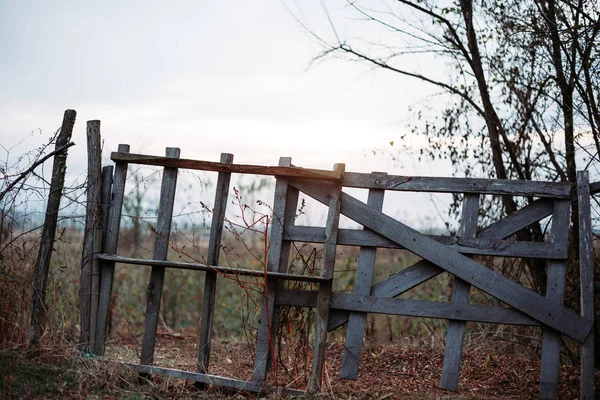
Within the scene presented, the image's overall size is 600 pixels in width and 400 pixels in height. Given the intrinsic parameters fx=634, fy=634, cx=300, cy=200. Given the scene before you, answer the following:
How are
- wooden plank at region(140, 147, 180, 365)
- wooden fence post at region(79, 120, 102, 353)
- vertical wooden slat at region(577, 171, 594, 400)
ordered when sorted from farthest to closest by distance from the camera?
wooden fence post at region(79, 120, 102, 353), wooden plank at region(140, 147, 180, 365), vertical wooden slat at region(577, 171, 594, 400)

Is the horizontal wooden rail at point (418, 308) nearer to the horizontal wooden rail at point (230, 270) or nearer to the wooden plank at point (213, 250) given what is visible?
the horizontal wooden rail at point (230, 270)

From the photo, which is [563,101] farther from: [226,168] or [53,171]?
[53,171]

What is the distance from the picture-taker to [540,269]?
7.79 metres

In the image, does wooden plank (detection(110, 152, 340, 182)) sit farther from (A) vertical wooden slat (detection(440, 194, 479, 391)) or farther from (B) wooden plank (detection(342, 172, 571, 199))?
(A) vertical wooden slat (detection(440, 194, 479, 391))

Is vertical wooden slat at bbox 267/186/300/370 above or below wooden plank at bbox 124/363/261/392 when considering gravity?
above

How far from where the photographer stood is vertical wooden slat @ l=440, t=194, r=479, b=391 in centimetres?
596

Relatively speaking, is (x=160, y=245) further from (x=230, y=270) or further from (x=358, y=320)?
(x=358, y=320)

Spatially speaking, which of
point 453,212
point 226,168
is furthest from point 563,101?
point 226,168

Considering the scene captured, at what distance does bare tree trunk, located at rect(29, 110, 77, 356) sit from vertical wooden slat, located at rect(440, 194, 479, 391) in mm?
3921

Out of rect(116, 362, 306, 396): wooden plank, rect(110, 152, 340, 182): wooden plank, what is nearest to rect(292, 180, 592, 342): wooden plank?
rect(110, 152, 340, 182): wooden plank

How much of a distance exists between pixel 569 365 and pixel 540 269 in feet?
3.82

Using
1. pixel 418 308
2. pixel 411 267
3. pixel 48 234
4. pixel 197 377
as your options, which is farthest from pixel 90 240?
pixel 418 308

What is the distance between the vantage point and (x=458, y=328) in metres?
5.96

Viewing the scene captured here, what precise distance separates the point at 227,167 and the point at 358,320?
1.94 meters
